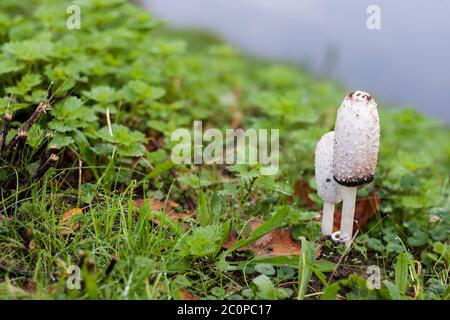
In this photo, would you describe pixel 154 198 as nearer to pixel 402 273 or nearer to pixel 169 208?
pixel 169 208

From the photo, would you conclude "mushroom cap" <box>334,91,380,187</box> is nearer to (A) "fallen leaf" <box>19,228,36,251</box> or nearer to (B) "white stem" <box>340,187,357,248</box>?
(B) "white stem" <box>340,187,357,248</box>

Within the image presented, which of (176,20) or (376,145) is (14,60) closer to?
(376,145)

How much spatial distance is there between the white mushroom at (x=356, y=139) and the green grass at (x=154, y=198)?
34cm

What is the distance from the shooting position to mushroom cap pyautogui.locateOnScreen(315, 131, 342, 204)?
99.7 inches

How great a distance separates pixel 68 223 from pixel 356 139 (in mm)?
1238

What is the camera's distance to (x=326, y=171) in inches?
100

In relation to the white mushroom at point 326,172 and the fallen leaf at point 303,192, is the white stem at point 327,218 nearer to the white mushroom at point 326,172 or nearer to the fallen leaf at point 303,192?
the white mushroom at point 326,172

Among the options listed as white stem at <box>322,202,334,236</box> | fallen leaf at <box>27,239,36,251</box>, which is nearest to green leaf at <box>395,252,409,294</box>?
white stem at <box>322,202,334,236</box>

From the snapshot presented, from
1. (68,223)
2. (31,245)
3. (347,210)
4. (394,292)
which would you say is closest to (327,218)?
(347,210)

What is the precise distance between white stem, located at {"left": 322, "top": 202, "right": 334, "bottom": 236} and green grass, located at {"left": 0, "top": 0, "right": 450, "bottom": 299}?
2.5 inches

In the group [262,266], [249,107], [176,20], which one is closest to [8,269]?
[262,266]

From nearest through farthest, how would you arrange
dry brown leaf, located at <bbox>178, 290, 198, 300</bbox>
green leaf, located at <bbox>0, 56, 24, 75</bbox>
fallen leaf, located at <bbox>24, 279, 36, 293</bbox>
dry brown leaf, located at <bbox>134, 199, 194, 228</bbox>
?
fallen leaf, located at <bbox>24, 279, 36, 293</bbox>
dry brown leaf, located at <bbox>178, 290, 198, 300</bbox>
dry brown leaf, located at <bbox>134, 199, 194, 228</bbox>
green leaf, located at <bbox>0, 56, 24, 75</bbox>

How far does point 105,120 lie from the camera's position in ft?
10.9

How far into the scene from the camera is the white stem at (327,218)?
2.65 meters
